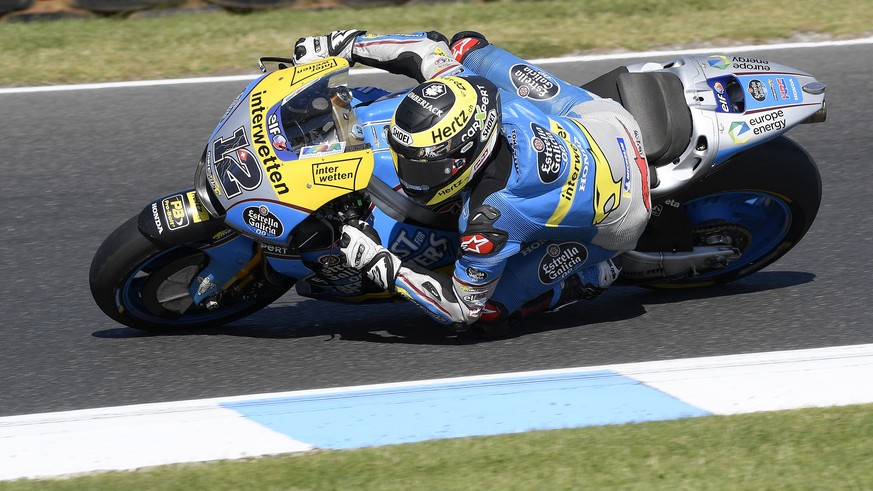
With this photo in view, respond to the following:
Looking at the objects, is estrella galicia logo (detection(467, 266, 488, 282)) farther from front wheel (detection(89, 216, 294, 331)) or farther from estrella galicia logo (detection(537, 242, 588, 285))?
front wheel (detection(89, 216, 294, 331))

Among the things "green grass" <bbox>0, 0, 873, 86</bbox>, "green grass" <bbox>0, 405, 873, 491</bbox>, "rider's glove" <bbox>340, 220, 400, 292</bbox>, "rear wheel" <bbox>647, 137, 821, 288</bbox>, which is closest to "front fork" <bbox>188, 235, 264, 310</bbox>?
"rider's glove" <bbox>340, 220, 400, 292</bbox>

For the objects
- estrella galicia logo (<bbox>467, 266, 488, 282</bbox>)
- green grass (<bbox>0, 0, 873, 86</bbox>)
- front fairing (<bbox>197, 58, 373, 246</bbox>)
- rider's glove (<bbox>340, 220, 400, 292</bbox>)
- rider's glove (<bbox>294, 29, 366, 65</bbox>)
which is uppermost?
rider's glove (<bbox>294, 29, 366, 65</bbox>)

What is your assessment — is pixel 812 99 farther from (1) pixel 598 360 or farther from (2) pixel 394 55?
(2) pixel 394 55

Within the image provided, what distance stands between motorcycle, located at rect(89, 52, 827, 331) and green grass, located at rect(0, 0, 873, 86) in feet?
12.4

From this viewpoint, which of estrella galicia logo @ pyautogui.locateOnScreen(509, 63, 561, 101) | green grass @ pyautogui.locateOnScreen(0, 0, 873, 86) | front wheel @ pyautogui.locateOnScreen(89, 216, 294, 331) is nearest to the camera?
front wheel @ pyautogui.locateOnScreen(89, 216, 294, 331)

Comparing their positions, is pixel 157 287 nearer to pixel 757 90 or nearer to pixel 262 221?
pixel 262 221

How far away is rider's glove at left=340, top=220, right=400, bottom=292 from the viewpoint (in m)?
4.29

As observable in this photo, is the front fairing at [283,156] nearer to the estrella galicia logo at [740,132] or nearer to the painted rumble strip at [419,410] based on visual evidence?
the painted rumble strip at [419,410]

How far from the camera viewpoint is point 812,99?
4.76 m

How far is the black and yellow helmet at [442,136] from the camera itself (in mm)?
4035

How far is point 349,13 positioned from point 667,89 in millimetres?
5060

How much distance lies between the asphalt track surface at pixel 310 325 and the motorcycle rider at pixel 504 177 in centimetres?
31

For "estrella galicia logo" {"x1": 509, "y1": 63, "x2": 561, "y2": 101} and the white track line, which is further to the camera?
the white track line

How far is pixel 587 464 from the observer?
3.70 metres
